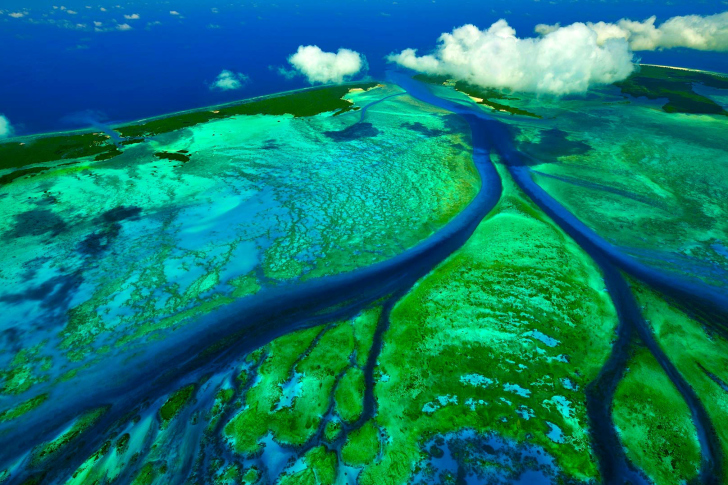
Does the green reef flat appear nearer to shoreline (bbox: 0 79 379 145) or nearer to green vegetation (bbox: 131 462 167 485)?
green vegetation (bbox: 131 462 167 485)

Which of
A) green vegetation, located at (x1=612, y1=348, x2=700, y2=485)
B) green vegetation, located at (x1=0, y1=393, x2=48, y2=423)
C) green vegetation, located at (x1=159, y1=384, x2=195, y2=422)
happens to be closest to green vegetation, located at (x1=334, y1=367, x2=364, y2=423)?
green vegetation, located at (x1=159, y1=384, x2=195, y2=422)

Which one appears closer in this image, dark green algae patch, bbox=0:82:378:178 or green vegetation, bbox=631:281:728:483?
green vegetation, bbox=631:281:728:483

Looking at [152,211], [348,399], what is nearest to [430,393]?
[348,399]

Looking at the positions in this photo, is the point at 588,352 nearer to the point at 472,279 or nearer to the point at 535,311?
the point at 535,311

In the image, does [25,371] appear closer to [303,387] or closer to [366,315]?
[303,387]

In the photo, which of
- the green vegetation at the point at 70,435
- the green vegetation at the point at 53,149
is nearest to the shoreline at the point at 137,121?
the green vegetation at the point at 53,149

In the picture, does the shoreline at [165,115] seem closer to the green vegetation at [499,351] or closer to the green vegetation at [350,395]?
the green vegetation at [499,351]

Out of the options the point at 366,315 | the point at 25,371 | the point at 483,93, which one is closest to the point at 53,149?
the point at 25,371
